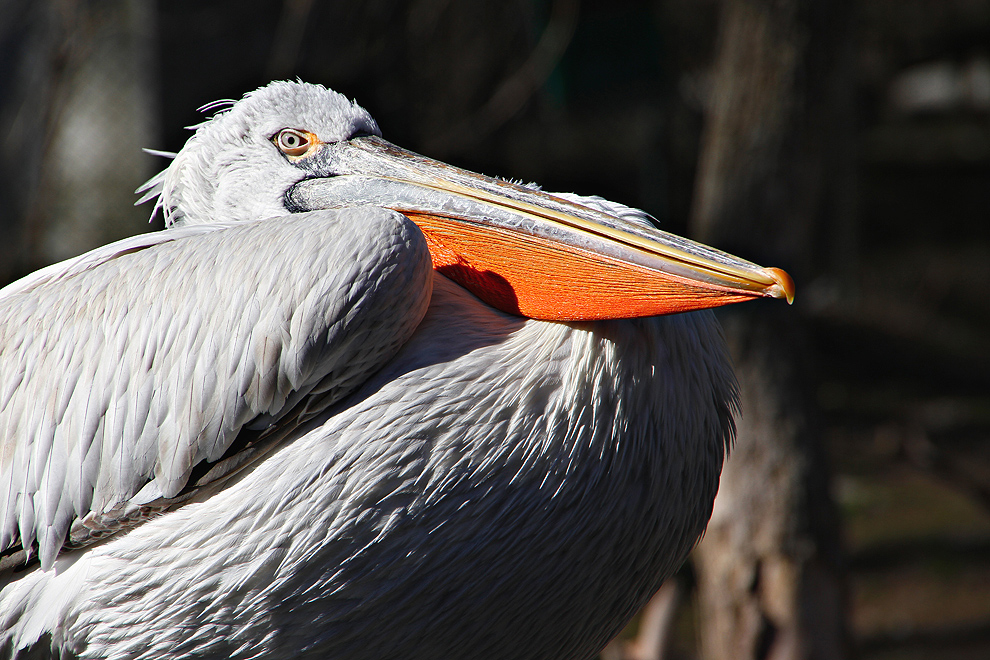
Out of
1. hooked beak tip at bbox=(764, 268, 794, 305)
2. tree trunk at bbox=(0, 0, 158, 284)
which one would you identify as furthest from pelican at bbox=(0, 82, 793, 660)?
tree trunk at bbox=(0, 0, 158, 284)

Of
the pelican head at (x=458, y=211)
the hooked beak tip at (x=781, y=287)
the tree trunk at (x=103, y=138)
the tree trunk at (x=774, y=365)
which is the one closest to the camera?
the hooked beak tip at (x=781, y=287)

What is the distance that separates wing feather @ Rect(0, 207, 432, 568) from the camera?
1.76 m

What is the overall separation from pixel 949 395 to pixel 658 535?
8.47m

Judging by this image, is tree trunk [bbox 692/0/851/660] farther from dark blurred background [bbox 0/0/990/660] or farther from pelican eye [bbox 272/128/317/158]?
pelican eye [bbox 272/128/317/158]

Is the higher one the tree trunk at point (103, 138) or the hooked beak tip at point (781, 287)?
the tree trunk at point (103, 138)

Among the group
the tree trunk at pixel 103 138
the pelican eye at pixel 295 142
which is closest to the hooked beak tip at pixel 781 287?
the pelican eye at pixel 295 142

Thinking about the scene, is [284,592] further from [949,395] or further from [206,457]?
[949,395]

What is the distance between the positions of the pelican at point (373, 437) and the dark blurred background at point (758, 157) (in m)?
2.35

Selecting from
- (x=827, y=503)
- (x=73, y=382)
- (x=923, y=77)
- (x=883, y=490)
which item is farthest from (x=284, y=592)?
Answer: (x=923, y=77)

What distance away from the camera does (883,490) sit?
7.58 meters

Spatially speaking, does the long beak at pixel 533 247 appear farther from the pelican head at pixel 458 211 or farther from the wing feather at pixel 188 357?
the wing feather at pixel 188 357

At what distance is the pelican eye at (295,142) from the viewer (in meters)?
2.19

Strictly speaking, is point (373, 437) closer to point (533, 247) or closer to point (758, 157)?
point (533, 247)

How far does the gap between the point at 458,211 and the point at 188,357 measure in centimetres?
63
